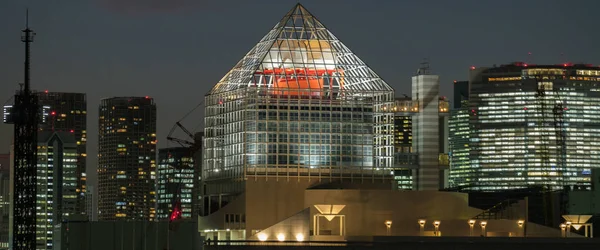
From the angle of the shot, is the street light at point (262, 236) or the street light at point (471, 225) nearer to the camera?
the street light at point (262, 236)

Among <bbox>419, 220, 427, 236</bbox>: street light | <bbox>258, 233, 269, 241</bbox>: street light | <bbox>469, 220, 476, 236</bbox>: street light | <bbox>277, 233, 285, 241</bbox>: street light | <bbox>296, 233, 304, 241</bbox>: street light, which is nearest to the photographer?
<bbox>296, 233, 304, 241</bbox>: street light

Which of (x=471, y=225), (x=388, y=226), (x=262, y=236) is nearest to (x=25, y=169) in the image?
(x=262, y=236)

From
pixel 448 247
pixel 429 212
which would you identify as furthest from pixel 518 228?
pixel 448 247

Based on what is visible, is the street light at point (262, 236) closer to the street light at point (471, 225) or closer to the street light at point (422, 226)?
the street light at point (422, 226)

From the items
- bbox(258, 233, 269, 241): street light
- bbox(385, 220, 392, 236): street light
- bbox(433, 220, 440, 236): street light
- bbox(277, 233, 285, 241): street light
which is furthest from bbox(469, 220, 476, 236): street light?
bbox(258, 233, 269, 241): street light

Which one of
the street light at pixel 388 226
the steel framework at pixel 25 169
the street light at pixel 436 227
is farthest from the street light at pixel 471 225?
the steel framework at pixel 25 169

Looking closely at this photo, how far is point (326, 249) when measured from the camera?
173 m

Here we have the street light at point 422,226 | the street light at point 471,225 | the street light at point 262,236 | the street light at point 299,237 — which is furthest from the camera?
the street light at point 422,226

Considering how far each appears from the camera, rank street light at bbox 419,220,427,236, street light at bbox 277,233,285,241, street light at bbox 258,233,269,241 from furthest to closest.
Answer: street light at bbox 419,220,427,236 → street light at bbox 258,233,269,241 → street light at bbox 277,233,285,241

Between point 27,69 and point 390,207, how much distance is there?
55.0 meters

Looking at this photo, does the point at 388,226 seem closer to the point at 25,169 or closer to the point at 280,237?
the point at 280,237

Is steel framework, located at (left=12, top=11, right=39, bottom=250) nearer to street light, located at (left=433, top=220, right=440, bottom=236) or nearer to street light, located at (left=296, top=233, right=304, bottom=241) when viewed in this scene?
street light, located at (left=296, top=233, right=304, bottom=241)

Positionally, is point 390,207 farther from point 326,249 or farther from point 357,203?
point 326,249

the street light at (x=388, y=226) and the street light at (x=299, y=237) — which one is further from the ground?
the street light at (x=388, y=226)
